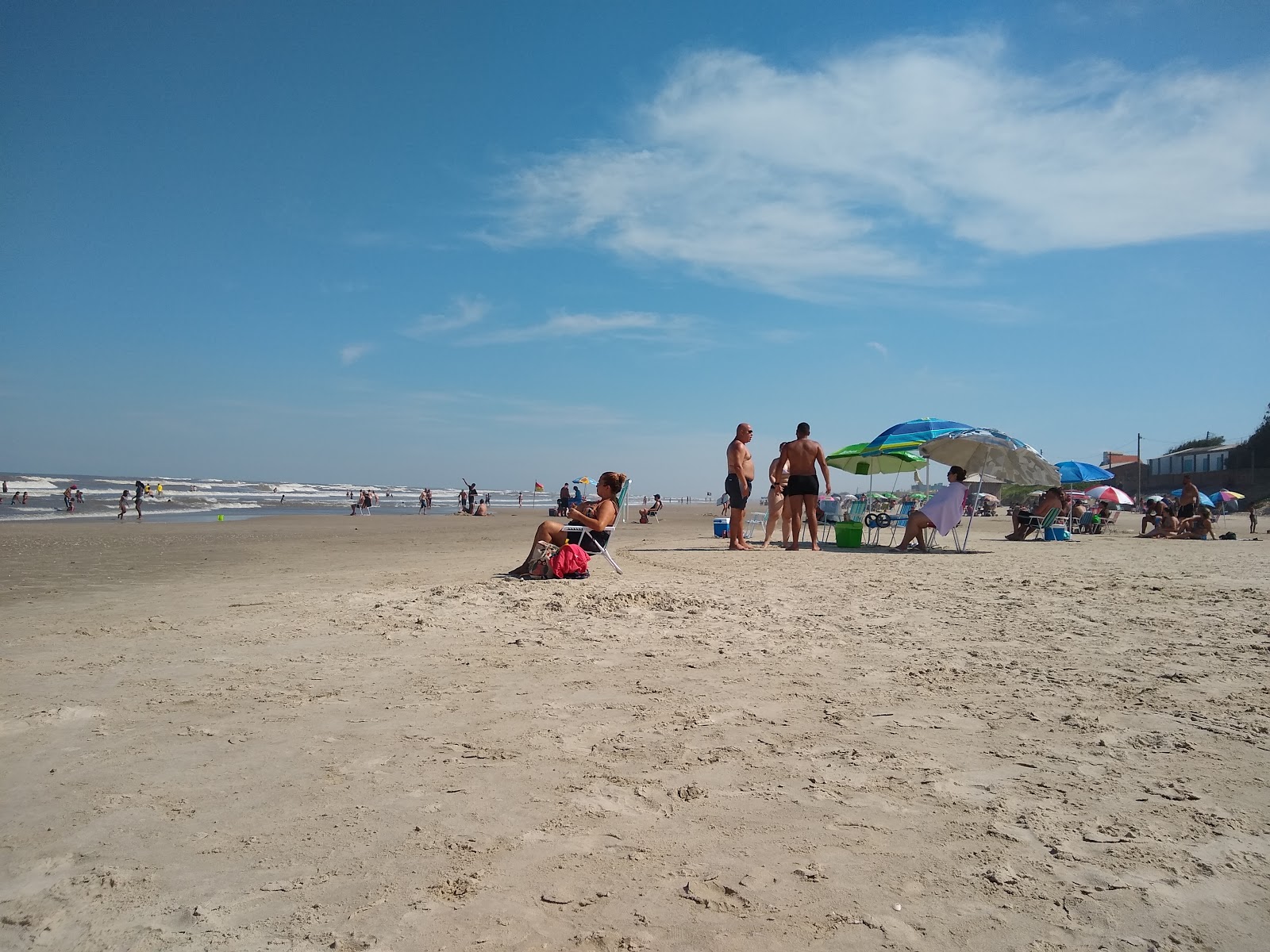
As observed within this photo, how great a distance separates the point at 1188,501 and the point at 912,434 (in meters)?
7.43


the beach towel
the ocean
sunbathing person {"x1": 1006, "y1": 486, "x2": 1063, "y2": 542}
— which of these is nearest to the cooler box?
the beach towel

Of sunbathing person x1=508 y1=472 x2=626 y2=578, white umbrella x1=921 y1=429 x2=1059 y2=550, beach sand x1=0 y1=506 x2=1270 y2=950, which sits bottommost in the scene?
beach sand x1=0 y1=506 x2=1270 y2=950

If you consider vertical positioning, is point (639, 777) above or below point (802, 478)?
below

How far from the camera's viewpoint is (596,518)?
8.38 m

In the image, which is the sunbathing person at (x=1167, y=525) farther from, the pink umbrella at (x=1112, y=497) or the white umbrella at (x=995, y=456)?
the white umbrella at (x=995, y=456)

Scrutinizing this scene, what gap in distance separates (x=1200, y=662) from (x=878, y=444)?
968cm

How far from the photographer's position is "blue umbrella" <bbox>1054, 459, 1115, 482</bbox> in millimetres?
18672

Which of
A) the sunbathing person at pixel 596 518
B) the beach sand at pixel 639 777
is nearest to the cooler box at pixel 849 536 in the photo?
the sunbathing person at pixel 596 518

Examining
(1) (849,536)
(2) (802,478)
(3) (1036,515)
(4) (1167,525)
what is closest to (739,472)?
(2) (802,478)

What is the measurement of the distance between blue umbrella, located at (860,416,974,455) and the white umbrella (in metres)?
0.42

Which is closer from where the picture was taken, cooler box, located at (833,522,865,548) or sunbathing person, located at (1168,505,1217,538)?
cooler box, located at (833,522,865,548)

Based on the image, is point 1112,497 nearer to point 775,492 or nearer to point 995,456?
point 995,456

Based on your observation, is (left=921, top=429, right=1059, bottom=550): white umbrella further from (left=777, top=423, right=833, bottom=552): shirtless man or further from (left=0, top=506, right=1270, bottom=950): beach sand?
(left=0, top=506, right=1270, bottom=950): beach sand

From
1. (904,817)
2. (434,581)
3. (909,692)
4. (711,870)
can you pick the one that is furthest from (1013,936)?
(434,581)
